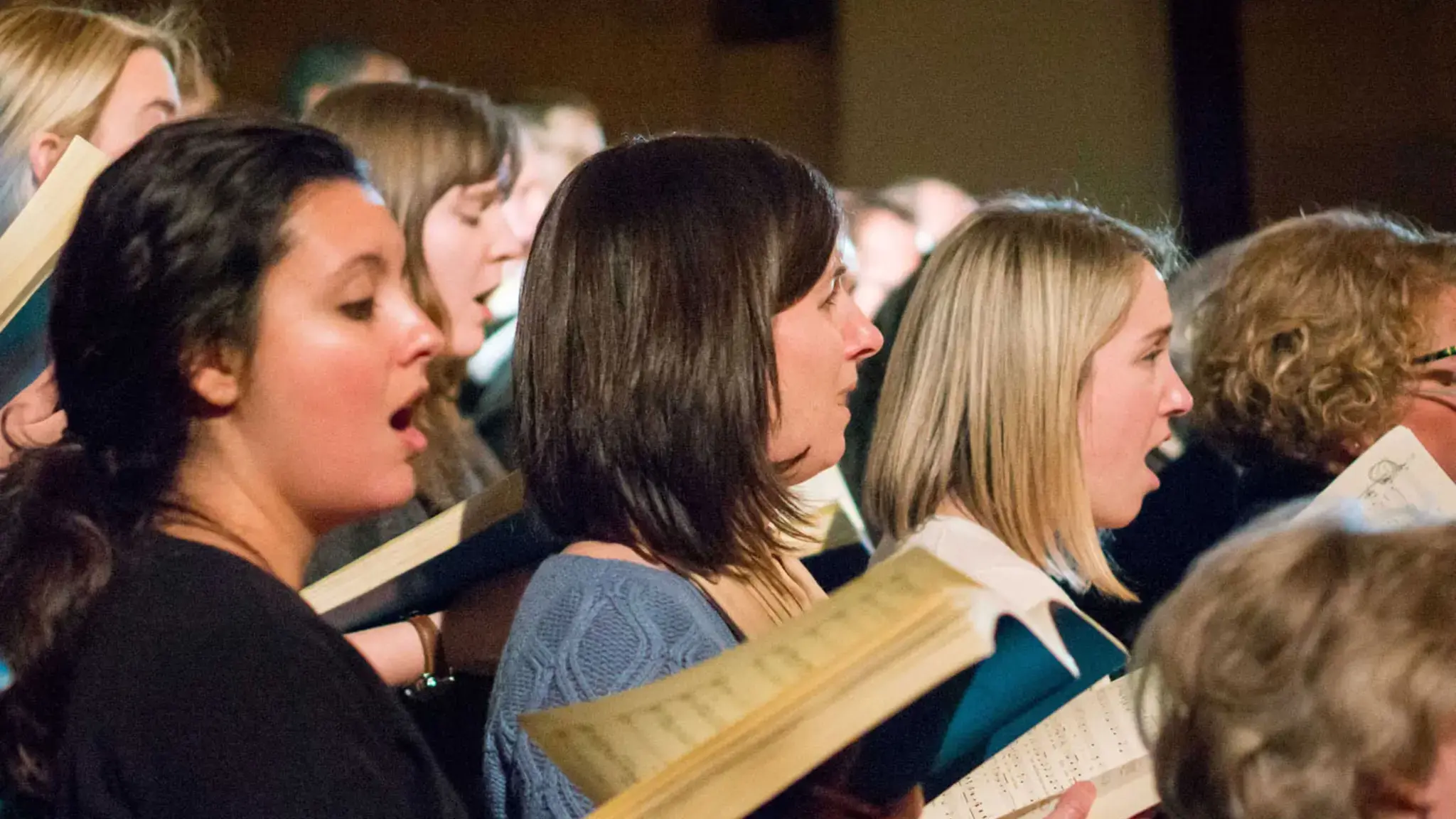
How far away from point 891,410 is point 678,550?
0.50m

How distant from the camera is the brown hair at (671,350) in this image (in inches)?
42.7

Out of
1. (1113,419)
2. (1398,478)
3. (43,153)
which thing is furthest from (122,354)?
(1398,478)

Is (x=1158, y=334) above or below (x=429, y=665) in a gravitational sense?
above

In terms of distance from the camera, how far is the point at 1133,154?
330 centimetres

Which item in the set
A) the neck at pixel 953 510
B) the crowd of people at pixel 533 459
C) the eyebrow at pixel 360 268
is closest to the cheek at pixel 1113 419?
the crowd of people at pixel 533 459

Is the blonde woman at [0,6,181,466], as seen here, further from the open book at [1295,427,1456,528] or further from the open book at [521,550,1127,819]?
the open book at [1295,427,1456,528]

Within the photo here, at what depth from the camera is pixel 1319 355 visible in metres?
1.95

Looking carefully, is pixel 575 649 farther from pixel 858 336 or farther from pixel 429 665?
pixel 429 665

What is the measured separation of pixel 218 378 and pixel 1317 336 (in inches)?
59.6

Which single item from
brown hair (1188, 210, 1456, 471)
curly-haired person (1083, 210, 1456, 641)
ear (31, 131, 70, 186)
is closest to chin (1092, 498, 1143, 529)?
curly-haired person (1083, 210, 1456, 641)

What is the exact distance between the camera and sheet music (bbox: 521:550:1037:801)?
2.29ft

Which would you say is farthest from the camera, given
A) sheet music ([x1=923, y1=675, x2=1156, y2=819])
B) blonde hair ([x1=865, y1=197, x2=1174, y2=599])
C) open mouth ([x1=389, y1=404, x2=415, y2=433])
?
blonde hair ([x1=865, y1=197, x2=1174, y2=599])

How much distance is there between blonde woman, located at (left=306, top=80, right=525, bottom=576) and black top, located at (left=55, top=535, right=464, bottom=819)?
31.4 inches

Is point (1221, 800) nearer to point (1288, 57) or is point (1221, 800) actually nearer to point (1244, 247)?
point (1244, 247)
